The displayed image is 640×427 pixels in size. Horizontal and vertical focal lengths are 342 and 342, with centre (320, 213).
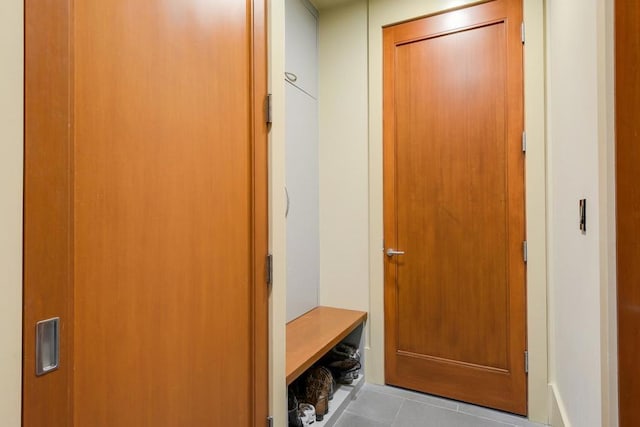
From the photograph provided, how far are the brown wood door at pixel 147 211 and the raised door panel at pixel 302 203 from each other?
877 millimetres

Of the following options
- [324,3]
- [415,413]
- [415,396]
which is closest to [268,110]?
[324,3]

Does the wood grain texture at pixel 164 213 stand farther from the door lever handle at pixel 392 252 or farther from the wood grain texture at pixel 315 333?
the door lever handle at pixel 392 252

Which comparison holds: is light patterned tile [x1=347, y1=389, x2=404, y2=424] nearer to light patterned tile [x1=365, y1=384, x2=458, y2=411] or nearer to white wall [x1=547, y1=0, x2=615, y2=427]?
light patterned tile [x1=365, y1=384, x2=458, y2=411]

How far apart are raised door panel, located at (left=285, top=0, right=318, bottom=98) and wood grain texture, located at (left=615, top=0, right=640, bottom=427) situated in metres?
1.67

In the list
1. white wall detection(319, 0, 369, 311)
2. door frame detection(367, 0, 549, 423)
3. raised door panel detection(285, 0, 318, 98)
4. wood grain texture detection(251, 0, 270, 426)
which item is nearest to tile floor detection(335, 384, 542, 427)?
A: door frame detection(367, 0, 549, 423)

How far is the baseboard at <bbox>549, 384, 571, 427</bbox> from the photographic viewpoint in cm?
170

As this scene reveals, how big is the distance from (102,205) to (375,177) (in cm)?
187

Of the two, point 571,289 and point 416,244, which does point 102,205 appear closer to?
point 571,289

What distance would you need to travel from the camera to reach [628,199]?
3.14 ft

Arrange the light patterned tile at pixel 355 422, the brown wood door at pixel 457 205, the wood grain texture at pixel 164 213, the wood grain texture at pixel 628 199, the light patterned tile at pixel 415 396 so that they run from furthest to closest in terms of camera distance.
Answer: the light patterned tile at pixel 415 396 → the brown wood door at pixel 457 205 → the light patterned tile at pixel 355 422 → the wood grain texture at pixel 628 199 → the wood grain texture at pixel 164 213

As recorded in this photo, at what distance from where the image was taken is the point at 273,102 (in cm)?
140

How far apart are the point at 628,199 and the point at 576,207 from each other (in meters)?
0.46

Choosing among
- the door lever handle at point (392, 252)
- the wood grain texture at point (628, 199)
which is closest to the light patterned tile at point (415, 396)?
the door lever handle at point (392, 252)

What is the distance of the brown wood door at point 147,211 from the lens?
70 centimetres
